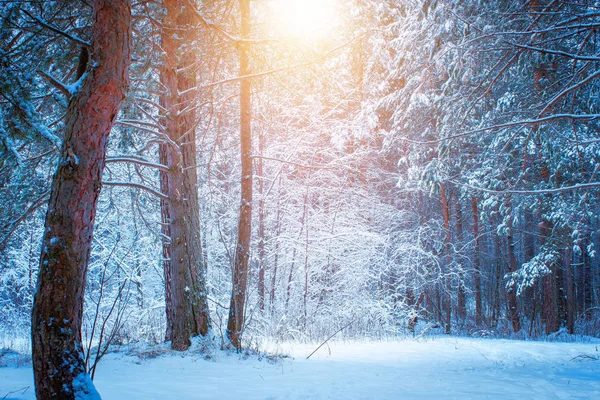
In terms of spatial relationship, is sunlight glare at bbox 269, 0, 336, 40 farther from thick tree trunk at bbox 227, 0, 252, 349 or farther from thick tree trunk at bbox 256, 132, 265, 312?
thick tree trunk at bbox 256, 132, 265, 312

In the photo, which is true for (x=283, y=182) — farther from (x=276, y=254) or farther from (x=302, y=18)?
(x=302, y=18)

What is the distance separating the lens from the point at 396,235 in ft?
43.0

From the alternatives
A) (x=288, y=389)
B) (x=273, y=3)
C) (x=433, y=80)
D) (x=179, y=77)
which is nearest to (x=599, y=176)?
(x=433, y=80)

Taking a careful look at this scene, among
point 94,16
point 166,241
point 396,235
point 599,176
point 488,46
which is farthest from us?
point 396,235

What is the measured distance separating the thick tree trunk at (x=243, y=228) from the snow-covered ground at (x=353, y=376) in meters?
0.67

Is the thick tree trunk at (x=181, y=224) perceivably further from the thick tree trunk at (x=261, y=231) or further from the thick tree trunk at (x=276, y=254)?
the thick tree trunk at (x=276, y=254)

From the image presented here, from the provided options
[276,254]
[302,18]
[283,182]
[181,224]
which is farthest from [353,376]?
[283,182]

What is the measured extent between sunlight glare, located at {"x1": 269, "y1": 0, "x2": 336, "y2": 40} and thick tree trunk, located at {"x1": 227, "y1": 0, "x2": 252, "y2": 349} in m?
0.54

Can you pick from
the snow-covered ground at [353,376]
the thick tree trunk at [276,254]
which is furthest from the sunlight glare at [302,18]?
the thick tree trunk at [276,254]

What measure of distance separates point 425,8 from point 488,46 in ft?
5.48

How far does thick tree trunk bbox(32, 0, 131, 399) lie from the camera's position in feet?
8.21

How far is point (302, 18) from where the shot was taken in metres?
5.62

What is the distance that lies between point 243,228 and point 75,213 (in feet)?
12.5

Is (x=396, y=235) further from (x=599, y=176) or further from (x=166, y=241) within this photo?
(x=166, y=241)
